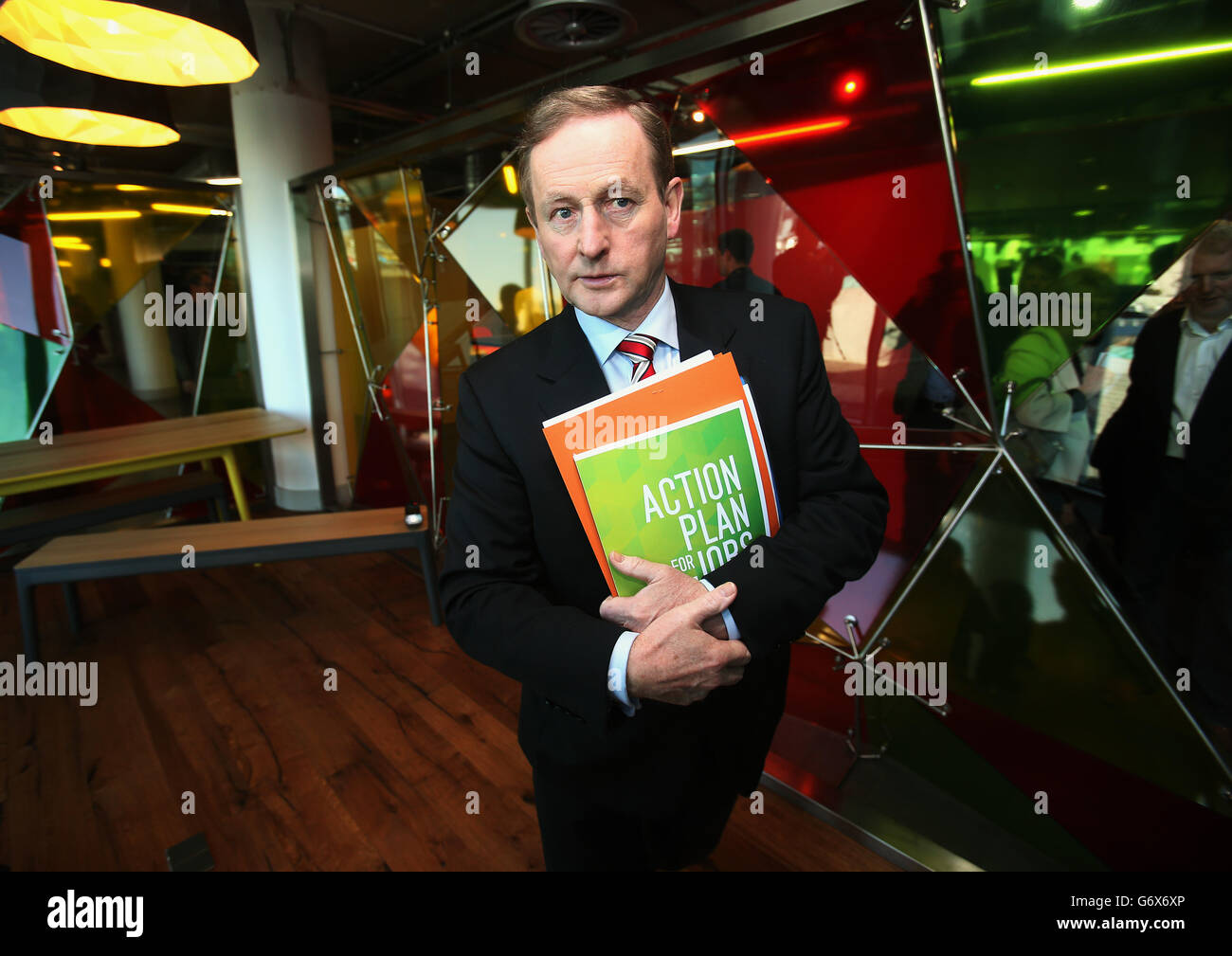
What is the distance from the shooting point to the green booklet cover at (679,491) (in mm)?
958

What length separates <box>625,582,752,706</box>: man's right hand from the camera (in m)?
0.89

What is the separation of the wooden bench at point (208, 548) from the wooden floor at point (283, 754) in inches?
14.3

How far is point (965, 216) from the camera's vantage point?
186 cm

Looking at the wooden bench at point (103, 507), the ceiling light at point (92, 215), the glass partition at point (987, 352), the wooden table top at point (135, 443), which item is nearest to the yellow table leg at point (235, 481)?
the wooden table top at point (135, 443)

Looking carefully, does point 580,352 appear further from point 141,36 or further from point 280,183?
point 280,183

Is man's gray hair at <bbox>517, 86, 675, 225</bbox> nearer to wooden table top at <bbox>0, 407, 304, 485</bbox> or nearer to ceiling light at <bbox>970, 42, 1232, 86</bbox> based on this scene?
→ ceiling light at <bbox>970, 42, 1232, 86</bbox>

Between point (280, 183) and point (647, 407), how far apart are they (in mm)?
5389

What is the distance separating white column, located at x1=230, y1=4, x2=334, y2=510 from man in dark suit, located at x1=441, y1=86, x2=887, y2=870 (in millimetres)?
4987

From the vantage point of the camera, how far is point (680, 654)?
89 centimetres

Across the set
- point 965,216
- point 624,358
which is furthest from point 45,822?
point 965,216

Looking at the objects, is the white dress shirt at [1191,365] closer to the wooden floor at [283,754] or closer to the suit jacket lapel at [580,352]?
A: the suit jacket lapel at [580,352]

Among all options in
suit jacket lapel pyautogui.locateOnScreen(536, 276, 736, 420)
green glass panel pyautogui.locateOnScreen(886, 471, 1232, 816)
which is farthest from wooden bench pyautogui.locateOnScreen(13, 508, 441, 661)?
suit jacket lapel pyautogui.locateOnScreen(536, 276, 736, 420)

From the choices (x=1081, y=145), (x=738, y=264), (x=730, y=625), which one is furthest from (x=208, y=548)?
(x=1081, y=145)
